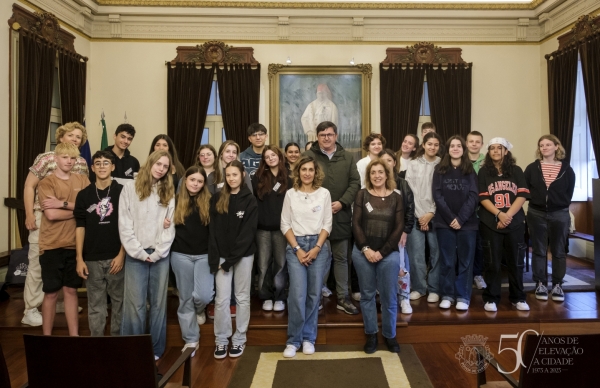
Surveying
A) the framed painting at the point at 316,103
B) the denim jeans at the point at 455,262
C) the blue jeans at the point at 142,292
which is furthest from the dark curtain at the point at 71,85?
the denim jeans at the point at 455,262

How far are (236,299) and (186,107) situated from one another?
16.0 ft

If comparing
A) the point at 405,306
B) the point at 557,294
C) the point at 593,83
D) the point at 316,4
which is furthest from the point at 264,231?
the point at 593,83

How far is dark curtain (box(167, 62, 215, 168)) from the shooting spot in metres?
7.39

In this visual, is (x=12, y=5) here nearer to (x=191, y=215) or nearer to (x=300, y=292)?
(x=191, y=215)

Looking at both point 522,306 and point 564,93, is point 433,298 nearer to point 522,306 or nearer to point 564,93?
point 522,306

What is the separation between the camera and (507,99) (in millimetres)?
7691

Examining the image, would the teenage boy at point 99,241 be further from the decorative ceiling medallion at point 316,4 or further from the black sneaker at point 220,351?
the decorative ceiling medallion at point 316,4

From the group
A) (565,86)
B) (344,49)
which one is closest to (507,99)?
(565,86)

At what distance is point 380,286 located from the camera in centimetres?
347

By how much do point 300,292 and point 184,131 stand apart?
4905 mm

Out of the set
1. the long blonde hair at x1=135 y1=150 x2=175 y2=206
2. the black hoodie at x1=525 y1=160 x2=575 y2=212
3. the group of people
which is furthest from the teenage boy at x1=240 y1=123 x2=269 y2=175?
the black hoodie at x1=525 y1=160 x2=575 y2=212

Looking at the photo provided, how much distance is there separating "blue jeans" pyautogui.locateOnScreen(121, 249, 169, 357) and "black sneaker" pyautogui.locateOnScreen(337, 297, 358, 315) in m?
1.63

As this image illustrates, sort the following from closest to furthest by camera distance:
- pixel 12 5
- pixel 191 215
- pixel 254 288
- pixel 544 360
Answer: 1. pixel 544 360
2. pixel 191 215
3. pixel 254 288
4. pixel 12 5

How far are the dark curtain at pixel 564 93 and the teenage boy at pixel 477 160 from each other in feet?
9.68
